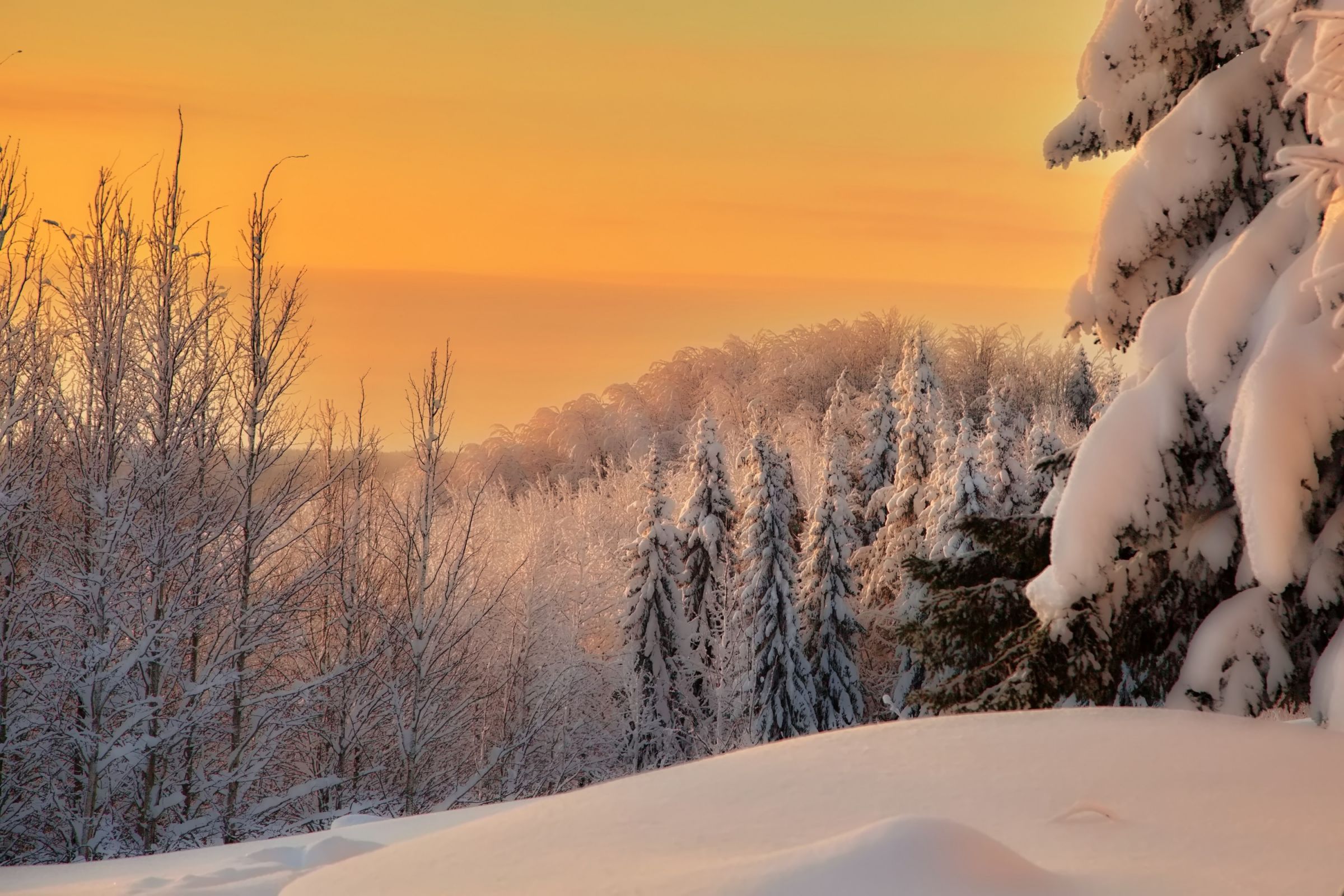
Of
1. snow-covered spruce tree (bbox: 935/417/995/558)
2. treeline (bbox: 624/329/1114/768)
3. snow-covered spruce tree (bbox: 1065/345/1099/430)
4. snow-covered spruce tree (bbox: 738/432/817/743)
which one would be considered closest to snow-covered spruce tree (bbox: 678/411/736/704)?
treeline (bbox: 624/329/1114/768)

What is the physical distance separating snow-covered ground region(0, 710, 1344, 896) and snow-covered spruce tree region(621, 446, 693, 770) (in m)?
26.9

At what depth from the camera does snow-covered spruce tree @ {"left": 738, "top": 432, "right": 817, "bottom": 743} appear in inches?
1287

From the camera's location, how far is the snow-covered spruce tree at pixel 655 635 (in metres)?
32.7

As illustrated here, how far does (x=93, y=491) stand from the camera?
51.6 ft

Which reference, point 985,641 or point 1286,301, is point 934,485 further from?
point 1286,301

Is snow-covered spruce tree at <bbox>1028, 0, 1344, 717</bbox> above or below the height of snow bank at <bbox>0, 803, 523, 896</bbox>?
above

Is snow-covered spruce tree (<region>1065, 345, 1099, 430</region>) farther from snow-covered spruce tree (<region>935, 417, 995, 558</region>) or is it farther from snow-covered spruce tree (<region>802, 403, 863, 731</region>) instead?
snow-covered spruce tree (<region>935, 417, 995, 558</region>)

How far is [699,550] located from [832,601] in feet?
16.2

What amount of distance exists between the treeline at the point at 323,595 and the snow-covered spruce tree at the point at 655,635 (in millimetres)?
89

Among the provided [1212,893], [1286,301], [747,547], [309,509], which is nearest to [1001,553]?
[1286,301]

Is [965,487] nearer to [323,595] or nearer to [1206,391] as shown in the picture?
[323,595]

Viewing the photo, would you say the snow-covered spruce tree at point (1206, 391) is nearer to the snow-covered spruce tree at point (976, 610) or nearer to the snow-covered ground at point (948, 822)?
the snow-covered spruce tree at point (976, 610)

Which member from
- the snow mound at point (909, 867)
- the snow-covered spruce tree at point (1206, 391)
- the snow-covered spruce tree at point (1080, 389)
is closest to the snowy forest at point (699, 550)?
the snow-covered spruce tree at point (1206, 391)

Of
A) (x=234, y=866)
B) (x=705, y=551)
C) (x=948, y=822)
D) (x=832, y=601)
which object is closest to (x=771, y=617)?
(x=832, y=601)
